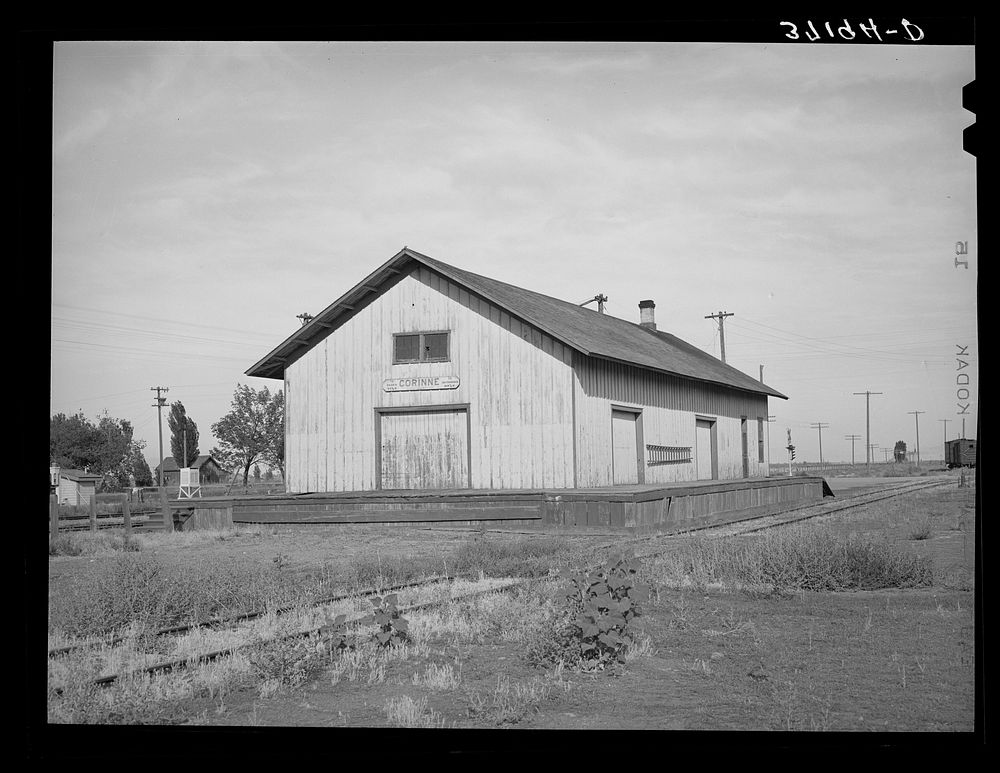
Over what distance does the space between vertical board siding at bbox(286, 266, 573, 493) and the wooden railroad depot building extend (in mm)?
23

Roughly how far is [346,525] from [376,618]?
9704 millimetres

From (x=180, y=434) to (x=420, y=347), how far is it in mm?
34429

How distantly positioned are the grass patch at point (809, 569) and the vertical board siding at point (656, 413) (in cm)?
841

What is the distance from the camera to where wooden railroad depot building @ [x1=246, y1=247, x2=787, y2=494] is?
59.5 feet

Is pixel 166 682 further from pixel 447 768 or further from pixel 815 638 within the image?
pixel 815 638

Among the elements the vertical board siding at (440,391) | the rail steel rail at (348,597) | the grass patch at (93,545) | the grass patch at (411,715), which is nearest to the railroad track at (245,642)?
the rail steel rail at (348,597)

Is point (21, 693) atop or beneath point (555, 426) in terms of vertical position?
beneath

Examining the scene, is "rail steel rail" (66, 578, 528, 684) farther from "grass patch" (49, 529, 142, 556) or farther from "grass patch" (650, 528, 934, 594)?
"grass patch" (49, 529, 142, 556)

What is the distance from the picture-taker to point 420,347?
1919cm

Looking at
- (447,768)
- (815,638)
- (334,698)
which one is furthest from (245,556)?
(447,768)

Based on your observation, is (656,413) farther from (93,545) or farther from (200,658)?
(200,658)

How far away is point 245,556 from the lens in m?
12.4

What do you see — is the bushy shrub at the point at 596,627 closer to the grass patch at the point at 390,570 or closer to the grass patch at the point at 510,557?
the grass patch at the point at 390,570

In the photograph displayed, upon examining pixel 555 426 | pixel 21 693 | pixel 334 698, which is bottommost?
pixel 334 698
